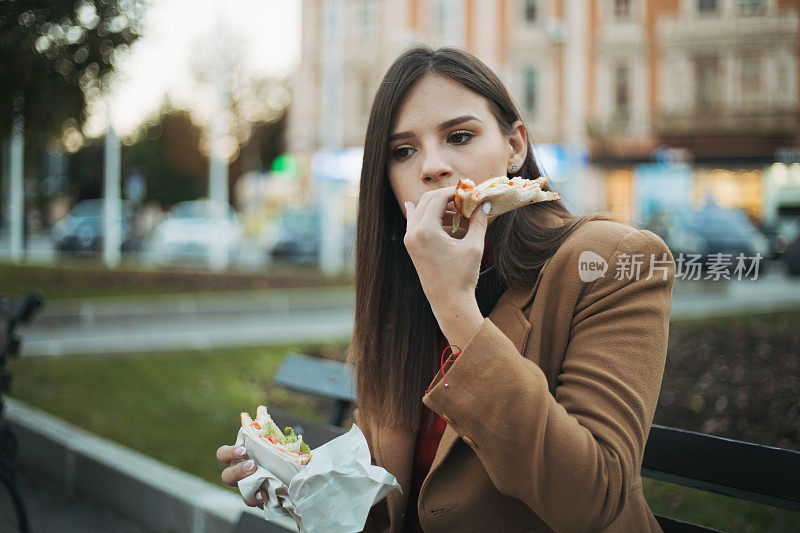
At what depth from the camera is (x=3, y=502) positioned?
393 cm

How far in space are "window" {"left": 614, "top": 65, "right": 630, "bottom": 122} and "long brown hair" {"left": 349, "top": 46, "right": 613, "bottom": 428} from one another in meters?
1.32

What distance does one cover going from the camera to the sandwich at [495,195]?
155cm

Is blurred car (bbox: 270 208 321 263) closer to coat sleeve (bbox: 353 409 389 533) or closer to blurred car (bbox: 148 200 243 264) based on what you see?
blurred car (bbox: 148 200 243 264)

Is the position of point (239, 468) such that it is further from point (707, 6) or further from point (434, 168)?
point (707, 6)

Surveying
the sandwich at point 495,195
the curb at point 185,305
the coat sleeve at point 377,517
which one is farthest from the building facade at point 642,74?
the curb at point 185,305

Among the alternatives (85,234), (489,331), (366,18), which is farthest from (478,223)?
(85,234)

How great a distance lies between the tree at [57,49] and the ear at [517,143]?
361 centimetres

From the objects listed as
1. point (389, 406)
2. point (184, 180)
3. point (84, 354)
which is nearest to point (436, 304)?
point (389, 406)

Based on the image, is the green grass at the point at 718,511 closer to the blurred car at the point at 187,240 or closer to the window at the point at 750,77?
the window at the point at 750,77

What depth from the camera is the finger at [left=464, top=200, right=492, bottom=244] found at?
60.4 inches

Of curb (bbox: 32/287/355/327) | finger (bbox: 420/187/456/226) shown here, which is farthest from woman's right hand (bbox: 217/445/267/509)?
curb (bbox: 32/287/355/327)

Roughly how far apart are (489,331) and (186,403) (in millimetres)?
4488

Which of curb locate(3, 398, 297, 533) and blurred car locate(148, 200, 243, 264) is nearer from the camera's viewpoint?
curb locate(3, 398, 297, 533)

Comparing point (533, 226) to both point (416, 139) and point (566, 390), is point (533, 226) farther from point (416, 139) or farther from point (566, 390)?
point (566, 390)
